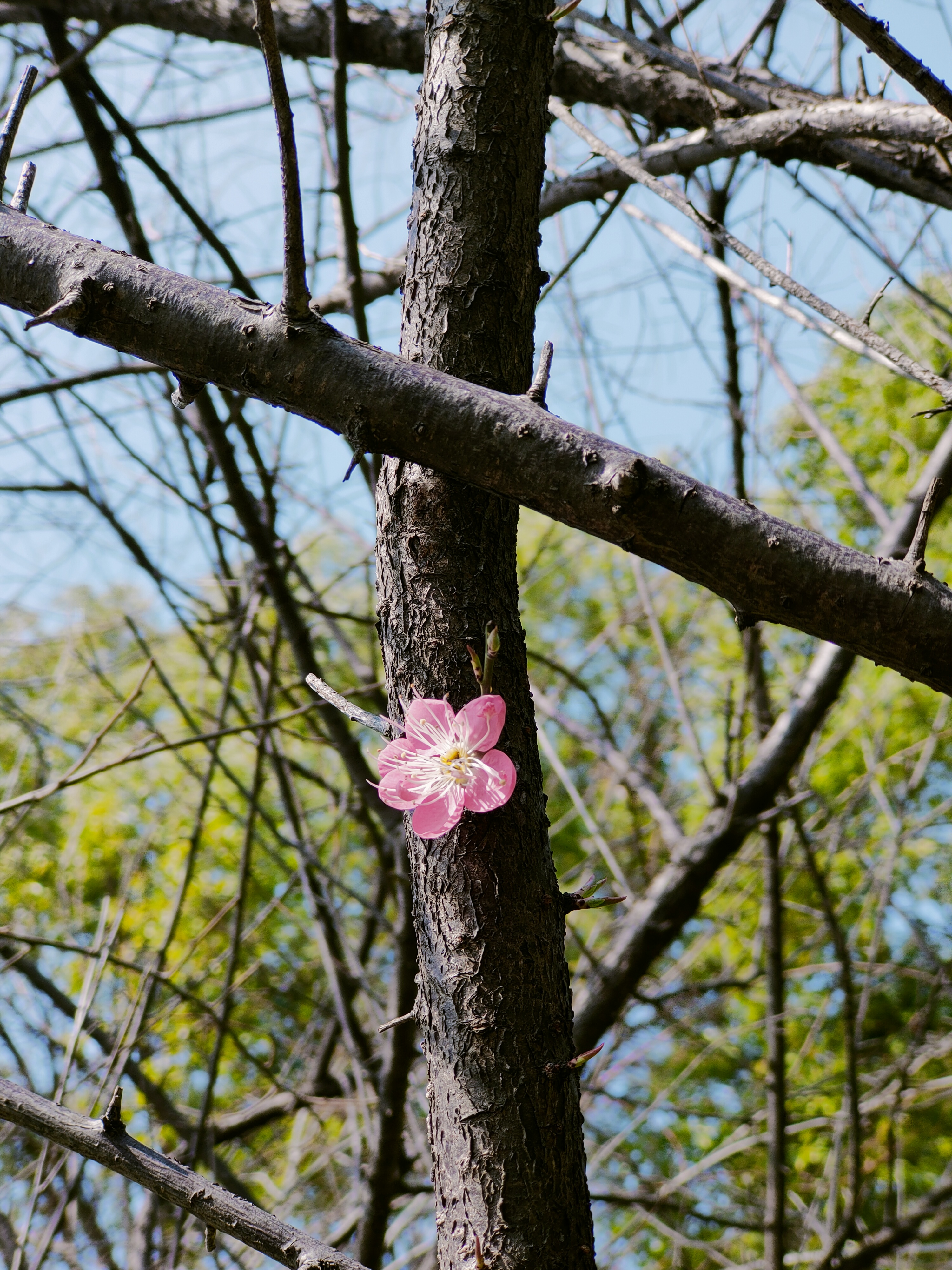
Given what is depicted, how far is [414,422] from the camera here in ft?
3.11

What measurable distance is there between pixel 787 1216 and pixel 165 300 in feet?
16.2

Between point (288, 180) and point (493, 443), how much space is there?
11.3 inches

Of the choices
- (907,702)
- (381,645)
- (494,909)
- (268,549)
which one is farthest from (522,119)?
(907,702)

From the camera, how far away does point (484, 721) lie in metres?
1.02

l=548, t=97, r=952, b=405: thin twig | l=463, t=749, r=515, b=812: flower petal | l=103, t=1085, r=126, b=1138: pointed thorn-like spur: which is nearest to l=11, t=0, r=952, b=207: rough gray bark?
l=548, t=97, r=952, b=405: thin twig

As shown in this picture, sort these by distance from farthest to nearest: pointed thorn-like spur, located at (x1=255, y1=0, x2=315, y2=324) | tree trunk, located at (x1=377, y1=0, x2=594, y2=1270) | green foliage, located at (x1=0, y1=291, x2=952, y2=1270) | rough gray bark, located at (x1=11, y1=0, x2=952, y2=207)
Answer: green foliage, located at (x1=0, y1=291, x2=952, y2=1270)
rough gray bark, located at (x1=11, y1=0, x2=952, y2=207)
tree trunk, located at (x1=377, y1=0, x2=594, y2=1270)
pointed thorn-like spur, located at (x1=255, y1=0, x2=315, y2=324)

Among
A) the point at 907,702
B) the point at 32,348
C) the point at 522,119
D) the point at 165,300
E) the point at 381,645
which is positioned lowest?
the point at 381,645

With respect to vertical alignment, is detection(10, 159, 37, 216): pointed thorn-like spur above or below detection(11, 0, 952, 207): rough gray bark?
below

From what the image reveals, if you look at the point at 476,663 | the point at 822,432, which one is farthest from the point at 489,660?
the point at 822,432

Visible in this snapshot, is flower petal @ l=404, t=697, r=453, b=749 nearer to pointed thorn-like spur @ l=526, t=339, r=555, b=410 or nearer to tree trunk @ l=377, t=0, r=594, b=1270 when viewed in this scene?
tree trunk @ l=377, t=0, r=594, b=1270

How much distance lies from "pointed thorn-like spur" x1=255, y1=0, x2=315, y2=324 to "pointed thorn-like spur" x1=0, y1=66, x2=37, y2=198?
1.35 feet

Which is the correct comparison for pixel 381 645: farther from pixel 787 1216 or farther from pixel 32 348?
pixel 787 1216

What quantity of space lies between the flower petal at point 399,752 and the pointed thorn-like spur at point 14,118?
0.75m

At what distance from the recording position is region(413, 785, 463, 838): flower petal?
1.01 metres
